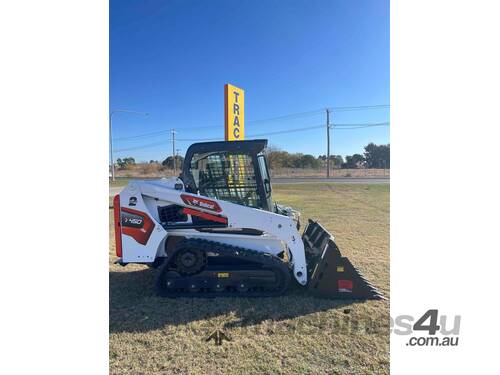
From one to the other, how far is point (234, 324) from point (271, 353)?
1.89 feet

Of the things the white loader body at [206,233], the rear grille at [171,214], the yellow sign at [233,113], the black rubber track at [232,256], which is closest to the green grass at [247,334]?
the black rubber track at [232,256]

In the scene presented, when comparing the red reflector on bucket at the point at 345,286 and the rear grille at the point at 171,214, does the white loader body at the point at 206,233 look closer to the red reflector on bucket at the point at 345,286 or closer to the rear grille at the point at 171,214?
the rear grille at the point at 171,214

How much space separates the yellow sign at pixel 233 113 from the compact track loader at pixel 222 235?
2986 millimetres

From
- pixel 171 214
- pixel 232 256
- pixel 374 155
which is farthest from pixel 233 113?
pixel 374 155

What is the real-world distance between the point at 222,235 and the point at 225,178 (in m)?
0.75

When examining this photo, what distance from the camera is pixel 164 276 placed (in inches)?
146

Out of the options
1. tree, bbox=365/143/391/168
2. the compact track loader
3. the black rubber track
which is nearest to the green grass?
the black rubber track

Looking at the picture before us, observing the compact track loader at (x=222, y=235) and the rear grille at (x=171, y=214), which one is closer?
the compact track loader at (x=222, y=235)

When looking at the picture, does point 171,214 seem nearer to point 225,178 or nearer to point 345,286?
point 225,178

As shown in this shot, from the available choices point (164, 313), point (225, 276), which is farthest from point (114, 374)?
point (225, 276)

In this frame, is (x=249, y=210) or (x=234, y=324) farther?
(x=249, y=210)

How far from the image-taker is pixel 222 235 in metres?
3.79

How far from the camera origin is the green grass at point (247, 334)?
2.53 meters

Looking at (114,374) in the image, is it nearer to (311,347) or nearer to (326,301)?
(311,347)
